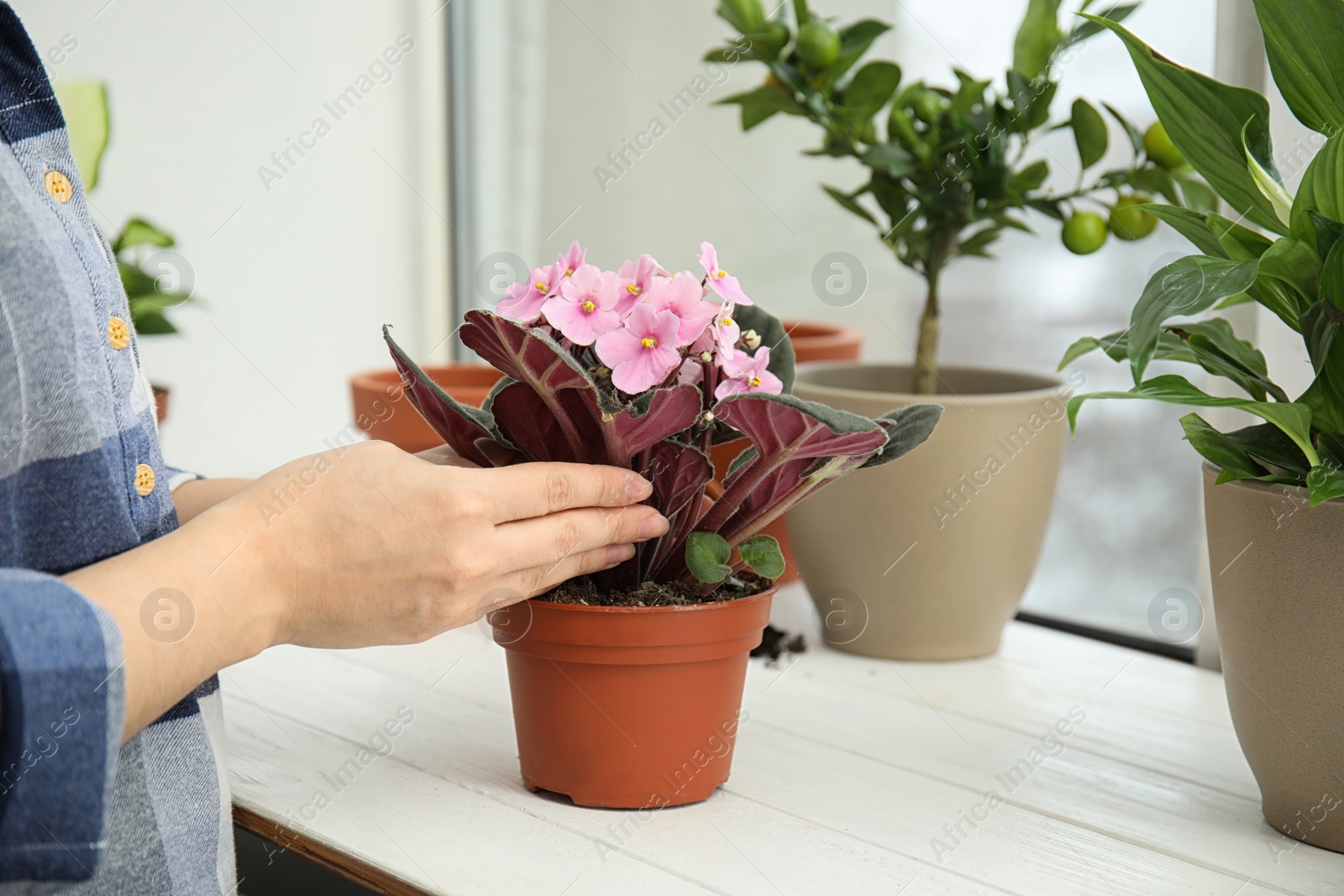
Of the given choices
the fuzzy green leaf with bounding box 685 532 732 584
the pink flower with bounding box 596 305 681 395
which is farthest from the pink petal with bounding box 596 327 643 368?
the fuzzy green leaf with bounding box 685 532 732 584

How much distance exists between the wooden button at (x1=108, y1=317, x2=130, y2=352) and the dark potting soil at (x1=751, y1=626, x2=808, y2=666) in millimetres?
546

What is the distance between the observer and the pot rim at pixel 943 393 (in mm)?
851

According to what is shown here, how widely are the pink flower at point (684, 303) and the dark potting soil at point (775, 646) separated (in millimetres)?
400

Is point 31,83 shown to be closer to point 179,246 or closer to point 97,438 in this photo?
point 97,438

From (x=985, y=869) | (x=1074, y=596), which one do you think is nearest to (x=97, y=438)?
(x=985, y=869)

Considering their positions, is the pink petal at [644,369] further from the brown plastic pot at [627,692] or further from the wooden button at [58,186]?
the wooden button at [58,186]

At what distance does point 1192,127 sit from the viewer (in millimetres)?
599

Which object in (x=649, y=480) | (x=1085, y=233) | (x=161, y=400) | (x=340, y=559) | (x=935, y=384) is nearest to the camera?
(x=340, y=559)

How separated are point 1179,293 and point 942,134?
426mm

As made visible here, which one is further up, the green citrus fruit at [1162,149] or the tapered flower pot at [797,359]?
the green citrus fruit at [1162,149]

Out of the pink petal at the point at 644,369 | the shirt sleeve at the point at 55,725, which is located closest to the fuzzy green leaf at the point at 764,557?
the pink petal at the point at 644,369

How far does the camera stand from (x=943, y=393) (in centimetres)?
98

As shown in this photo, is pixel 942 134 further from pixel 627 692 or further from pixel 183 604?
pixel 183 604

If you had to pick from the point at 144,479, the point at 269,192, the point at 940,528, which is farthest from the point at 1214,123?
the point at 269,192
